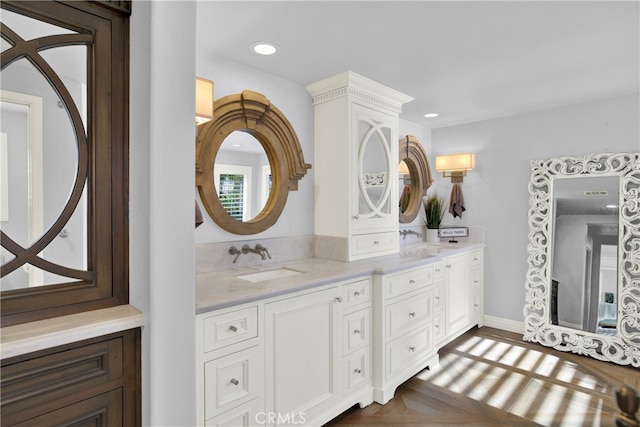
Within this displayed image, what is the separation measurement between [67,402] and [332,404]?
4.57 ft

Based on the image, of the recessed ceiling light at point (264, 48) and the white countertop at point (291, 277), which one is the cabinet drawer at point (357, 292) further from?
the recessed ceiling light at point (264, 48)

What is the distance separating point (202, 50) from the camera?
2109 mm

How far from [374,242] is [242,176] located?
1.19 meters

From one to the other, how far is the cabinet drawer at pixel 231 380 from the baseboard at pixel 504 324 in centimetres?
310

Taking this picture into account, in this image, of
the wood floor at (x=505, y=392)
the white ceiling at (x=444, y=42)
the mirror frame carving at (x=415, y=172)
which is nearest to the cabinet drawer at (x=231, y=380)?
the wood floor at (x=505, y=392)

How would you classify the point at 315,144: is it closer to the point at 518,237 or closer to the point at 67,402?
the point at 67,402

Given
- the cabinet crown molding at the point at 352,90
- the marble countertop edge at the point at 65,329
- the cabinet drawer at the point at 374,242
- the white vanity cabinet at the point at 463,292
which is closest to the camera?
the marble countertop edge at the point at 65,329

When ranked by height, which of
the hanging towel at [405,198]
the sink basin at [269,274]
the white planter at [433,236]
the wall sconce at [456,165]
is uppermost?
the wall sconce at [456,165]

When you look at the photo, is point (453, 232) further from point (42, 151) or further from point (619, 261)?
point (42, 151)

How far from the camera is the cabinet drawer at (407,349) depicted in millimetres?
2346

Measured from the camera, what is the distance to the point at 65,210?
116 centimetres

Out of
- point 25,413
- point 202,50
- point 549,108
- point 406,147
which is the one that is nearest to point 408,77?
point 406,147

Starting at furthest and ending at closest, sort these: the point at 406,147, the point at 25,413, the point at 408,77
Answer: the point at 406,147 < the point at 408,77 < the point at 25,413

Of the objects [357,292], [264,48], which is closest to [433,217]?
[357,292]
